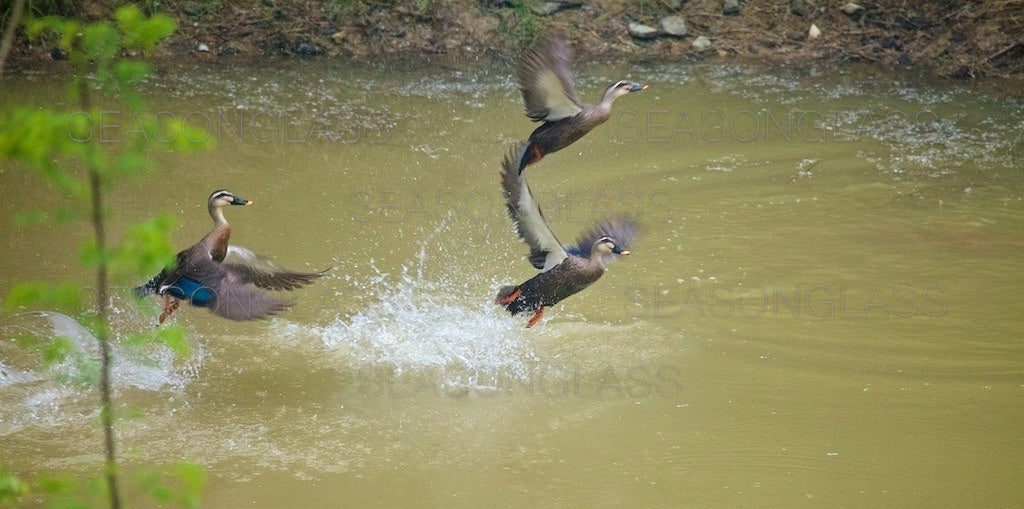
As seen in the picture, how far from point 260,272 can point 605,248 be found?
181 cm

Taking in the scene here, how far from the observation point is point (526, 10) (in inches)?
408

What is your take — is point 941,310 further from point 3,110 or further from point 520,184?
point 3,110

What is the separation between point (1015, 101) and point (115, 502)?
29.2 feet

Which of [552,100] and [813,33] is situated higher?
[552,100]

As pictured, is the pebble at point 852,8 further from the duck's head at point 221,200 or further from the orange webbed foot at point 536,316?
the duck's head at point 221,200

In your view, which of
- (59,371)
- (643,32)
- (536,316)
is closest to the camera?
(59,371)

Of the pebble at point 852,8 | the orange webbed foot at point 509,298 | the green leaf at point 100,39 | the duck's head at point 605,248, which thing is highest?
the green leaf at point 100,39

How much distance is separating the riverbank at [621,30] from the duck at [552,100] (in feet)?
13.8

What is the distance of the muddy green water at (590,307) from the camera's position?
4.93 meters

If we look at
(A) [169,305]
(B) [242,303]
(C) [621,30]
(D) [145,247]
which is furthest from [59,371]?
(C) [621,30]

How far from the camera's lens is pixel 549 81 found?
582 cm

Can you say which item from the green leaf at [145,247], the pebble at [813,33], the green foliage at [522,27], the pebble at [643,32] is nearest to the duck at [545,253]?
the green leaf at [145,247]

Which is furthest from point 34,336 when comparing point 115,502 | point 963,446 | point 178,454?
point 963,446

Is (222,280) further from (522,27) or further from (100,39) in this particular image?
(522,27)
